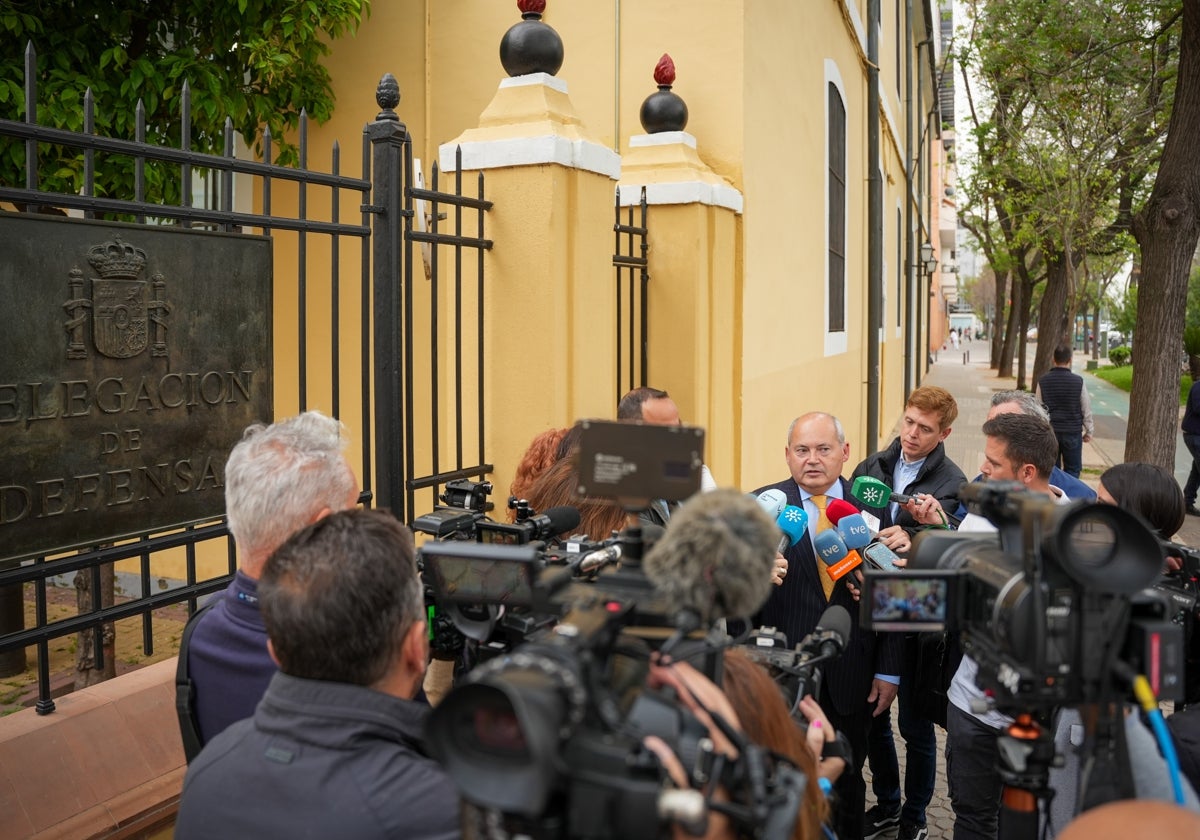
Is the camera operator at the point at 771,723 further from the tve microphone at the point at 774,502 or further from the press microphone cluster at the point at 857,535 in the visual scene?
the tve microphone at the point at 774,502

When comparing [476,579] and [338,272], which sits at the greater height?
[338,272]

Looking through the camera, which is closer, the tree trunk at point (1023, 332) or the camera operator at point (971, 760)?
the camera operator at point (971, 760)

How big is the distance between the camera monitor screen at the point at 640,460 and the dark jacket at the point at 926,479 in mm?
2664

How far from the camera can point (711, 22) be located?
652 centimetres

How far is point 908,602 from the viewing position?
82.4 inches

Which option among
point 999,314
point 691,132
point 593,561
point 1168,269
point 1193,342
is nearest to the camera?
point 593,561

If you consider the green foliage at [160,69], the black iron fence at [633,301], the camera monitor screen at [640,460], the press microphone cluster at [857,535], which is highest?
the green foliage at [160,69]

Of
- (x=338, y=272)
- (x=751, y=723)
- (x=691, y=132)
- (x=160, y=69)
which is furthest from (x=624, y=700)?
(x=160, y=69)

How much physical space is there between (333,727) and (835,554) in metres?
2.21

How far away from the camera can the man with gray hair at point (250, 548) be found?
2.49m

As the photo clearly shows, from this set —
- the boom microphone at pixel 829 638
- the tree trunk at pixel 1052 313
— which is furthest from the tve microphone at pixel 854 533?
the tree trunk at pixel 1052 313

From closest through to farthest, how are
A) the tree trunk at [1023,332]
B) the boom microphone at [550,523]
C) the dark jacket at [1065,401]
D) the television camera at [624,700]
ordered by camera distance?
1. the television camera at [624,700]
2. the boom microphone at [550,523]
3. the dark jacket at [1065,401]
4. the tree trunk at [1023,332]

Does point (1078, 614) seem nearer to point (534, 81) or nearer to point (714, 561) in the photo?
point (714, 561)

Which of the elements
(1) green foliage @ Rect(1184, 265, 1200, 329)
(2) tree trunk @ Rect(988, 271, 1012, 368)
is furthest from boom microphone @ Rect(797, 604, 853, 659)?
(2) tree trunk @ Rect(988, 271, 1012, 368)
